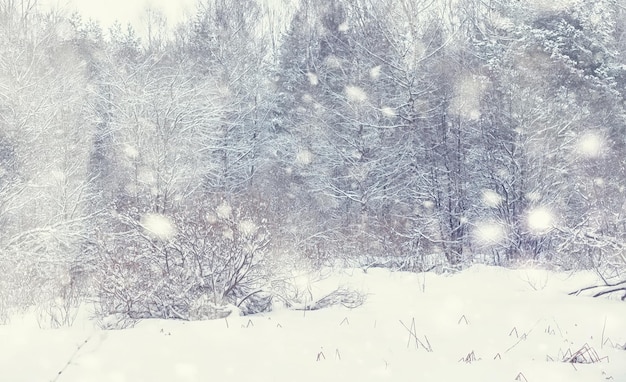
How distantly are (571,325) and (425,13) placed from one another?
13.0 metres

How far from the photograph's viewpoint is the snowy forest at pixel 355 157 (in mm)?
7586

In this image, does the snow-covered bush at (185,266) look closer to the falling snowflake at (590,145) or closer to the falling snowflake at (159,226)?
the falling snowflake at (159,226)

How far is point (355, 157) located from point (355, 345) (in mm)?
13179

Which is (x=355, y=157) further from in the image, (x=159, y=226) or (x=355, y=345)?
(x=355, y=345)

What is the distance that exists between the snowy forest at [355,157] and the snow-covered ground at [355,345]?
144cm

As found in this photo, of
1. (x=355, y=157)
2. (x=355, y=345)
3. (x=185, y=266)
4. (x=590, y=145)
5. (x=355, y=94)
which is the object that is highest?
(x=355, y=94)

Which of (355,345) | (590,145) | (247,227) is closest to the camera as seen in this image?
(355,345)

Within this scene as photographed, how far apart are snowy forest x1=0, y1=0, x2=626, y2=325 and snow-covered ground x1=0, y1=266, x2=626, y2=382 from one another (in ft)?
4.71

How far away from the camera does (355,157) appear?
1758 centimetres

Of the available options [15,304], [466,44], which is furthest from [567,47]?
[15,304]

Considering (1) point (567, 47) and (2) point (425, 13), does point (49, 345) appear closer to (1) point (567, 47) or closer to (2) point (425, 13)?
(2) point (425, 13)

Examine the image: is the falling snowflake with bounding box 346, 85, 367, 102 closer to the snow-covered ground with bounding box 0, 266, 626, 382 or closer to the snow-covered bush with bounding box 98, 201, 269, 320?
the snow-covered bush with bounding box 98, 201, 269, 320

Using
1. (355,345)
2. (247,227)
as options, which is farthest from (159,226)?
(355,345)

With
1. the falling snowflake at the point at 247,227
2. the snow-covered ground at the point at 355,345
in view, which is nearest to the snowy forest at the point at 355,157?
the falling snowflake at the point at 247,227
